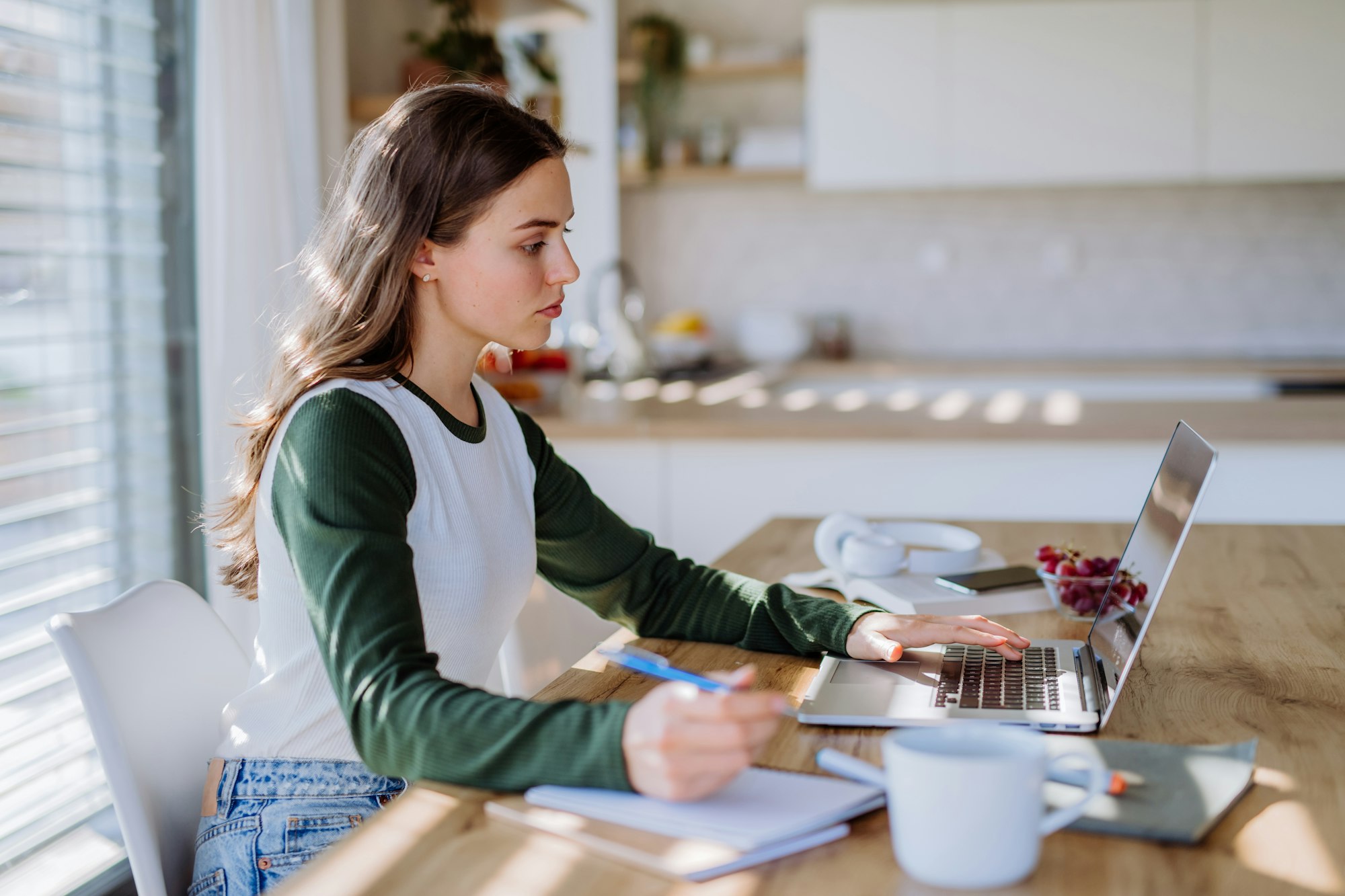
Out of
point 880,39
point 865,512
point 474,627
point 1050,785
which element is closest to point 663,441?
point 865,512

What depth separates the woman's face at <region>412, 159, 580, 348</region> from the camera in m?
1.27

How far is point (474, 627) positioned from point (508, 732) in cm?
38

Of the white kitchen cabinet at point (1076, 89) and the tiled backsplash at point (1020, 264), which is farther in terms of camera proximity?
the tiled backsplash at point (1020, 264)

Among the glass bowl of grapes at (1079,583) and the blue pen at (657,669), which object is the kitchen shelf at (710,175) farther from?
the blue pen at (657,669)

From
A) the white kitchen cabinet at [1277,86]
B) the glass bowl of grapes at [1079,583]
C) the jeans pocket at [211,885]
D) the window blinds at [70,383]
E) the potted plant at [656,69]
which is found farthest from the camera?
the potted plant at [656,69]

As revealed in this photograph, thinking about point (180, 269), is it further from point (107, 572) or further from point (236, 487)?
point (236, 487)

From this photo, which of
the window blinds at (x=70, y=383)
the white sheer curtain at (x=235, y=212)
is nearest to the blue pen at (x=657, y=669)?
the window blinds at (x=70, y=383)

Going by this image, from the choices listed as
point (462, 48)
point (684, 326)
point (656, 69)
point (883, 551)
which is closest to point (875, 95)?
point (656, 69)

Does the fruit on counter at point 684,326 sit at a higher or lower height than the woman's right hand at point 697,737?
higher

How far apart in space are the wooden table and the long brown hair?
1.27ft

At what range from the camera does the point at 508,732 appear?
0.90 m

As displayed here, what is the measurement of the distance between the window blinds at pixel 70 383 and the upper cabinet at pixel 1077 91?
9.09ft

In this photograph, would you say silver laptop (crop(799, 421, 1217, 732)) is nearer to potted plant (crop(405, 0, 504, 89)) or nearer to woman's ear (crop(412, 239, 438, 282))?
woman's ear (crop(412, 239, 438, 282))

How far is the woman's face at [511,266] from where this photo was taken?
4.16 feet
